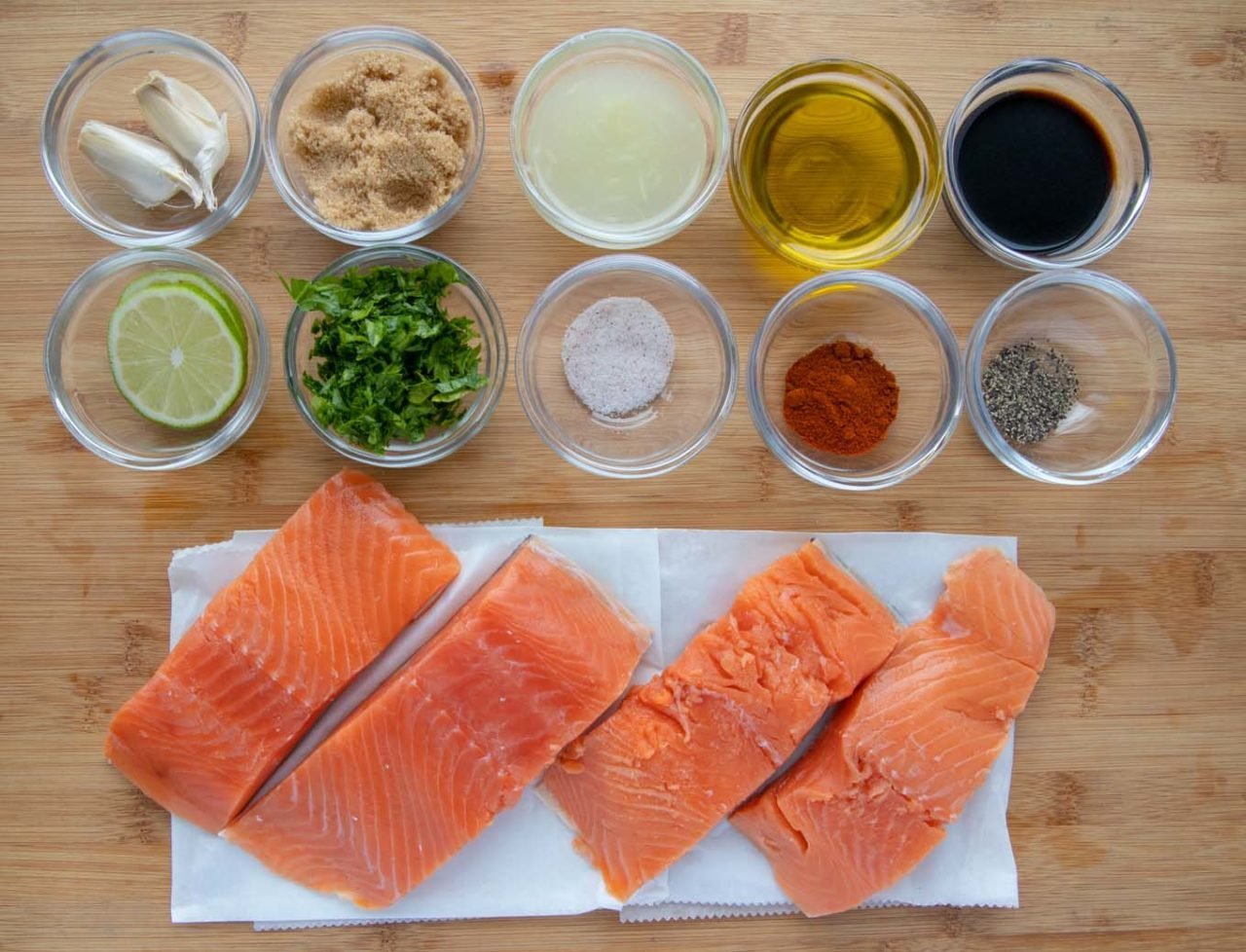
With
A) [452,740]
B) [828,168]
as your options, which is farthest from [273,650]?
[828,168]

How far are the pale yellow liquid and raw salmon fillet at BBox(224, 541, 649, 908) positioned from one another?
0.80 meters

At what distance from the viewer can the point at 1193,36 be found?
7.43ft

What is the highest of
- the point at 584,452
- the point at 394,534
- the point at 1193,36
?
the point at 1193,36

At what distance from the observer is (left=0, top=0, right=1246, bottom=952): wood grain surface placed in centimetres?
218

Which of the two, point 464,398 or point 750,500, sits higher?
point 464,398

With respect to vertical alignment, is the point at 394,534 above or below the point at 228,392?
below

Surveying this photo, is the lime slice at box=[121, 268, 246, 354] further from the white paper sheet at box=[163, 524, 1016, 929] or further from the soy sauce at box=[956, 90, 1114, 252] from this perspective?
the soy sauce at box=[956, 90, 1114, 252]

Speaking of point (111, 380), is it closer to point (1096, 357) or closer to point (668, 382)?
point (668, 382)

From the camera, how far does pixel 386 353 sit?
1.93 m

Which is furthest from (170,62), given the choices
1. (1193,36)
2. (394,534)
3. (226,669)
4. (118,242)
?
(1193,36)

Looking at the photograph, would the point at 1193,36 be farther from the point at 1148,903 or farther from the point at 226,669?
the point at 226,669

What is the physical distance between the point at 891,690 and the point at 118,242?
2.03 m

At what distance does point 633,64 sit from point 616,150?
0.23 m

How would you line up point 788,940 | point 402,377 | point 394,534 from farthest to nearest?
point 788,940 < point 394,534 < point 402,377
